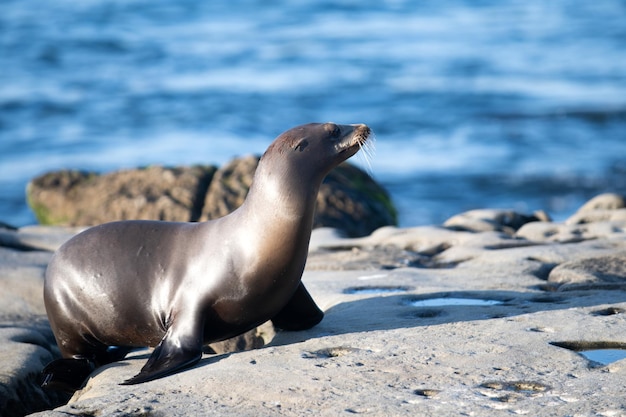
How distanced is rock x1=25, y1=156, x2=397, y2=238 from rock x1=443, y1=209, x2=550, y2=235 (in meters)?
1.46

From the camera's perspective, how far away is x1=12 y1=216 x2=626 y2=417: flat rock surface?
15.1ft

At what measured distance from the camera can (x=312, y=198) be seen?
18.6 feet

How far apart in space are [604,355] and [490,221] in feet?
13.9

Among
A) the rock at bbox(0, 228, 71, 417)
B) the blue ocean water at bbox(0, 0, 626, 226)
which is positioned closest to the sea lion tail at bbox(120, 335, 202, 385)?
the rock at bbox(0, 228, 71, 417)

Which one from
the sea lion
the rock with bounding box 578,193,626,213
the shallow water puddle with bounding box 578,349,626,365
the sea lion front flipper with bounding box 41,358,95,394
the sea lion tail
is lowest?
the rock with bounding box 578,193,626,213

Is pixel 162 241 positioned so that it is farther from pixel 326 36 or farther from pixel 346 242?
pixel 326 36

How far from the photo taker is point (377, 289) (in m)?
6.95

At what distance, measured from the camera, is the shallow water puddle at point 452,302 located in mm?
6359

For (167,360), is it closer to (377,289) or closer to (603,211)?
(377,289)

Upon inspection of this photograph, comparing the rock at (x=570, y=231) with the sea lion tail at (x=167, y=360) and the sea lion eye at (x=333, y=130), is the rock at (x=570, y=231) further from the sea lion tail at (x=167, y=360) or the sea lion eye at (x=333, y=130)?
the sea lion tail at (x=167, y=360)

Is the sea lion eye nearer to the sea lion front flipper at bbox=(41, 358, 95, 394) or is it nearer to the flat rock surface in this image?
the flat rock surface

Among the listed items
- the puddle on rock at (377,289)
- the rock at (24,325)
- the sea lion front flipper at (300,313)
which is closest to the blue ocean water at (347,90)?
the rock at (24,325)

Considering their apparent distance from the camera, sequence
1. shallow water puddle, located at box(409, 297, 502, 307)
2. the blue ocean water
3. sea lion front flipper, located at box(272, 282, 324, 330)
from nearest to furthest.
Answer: sea lion front flipper, located at box(272, 282, 324, 330) < shallow water puddle, located at box(409, 297, 502, 307) < the blue ocean water

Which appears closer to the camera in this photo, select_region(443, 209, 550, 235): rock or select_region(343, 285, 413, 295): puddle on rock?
select_region(343, 285, 413, 295): puddle on rock
